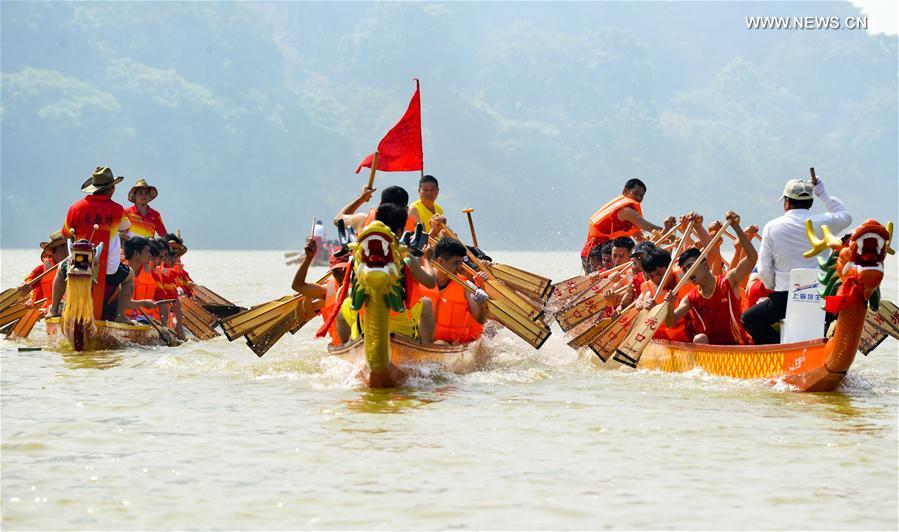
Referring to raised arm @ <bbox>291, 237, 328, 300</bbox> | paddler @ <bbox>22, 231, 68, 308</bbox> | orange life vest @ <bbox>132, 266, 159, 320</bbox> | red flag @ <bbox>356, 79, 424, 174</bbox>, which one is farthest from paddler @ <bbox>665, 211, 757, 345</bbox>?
paddler @ <bbox>22, 231, 68, 308</bbox>

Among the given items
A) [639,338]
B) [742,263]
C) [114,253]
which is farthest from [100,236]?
[742,263]

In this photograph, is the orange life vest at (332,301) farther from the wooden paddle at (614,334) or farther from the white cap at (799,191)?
the white cap at (799,191)

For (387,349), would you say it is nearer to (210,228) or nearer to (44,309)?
(44,309)

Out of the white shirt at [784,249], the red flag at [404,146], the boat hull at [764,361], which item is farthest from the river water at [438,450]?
the red flag at [404,146]

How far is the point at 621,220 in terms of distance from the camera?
13773mm

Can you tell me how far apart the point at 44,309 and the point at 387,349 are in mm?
5385

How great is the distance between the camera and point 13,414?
7871 mm

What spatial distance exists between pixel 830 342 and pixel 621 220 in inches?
217

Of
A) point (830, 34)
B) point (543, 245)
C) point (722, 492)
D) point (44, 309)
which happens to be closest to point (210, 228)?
point (543, 245)

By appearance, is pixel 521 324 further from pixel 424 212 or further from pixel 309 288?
pixel 424 212

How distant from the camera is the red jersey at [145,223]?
13797mm

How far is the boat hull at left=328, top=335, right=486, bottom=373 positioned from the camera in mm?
8766

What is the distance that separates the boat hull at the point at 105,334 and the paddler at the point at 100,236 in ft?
0.57

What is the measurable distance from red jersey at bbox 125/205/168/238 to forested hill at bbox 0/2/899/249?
6311 cm
